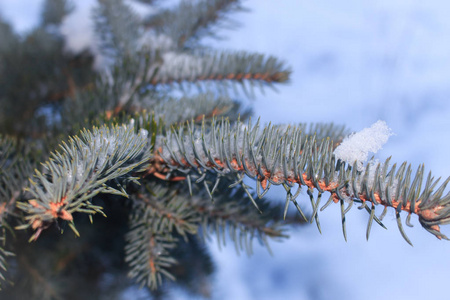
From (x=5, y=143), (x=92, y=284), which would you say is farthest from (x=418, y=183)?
(x=92, y=284)

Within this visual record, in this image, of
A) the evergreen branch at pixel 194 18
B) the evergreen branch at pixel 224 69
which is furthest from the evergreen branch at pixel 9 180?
the evergreen branch at pixel 194 18

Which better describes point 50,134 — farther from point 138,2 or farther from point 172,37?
point 138,2

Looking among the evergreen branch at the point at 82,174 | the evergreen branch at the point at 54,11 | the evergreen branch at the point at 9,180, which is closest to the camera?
the evergreen branch at the point at 82,174

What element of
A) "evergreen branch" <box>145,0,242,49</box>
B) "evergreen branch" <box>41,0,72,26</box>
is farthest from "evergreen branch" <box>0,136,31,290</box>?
"evergreen branch" <box>41,0,72,26</box>

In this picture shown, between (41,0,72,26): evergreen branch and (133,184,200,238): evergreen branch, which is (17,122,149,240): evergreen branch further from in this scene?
(41,0,72,26): evergreen branch

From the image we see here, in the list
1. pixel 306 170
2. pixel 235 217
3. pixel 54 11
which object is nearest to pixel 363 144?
pixel 306 170

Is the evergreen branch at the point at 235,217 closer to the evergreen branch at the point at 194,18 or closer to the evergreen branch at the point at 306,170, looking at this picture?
the evergreen branch at the point at 306,170
